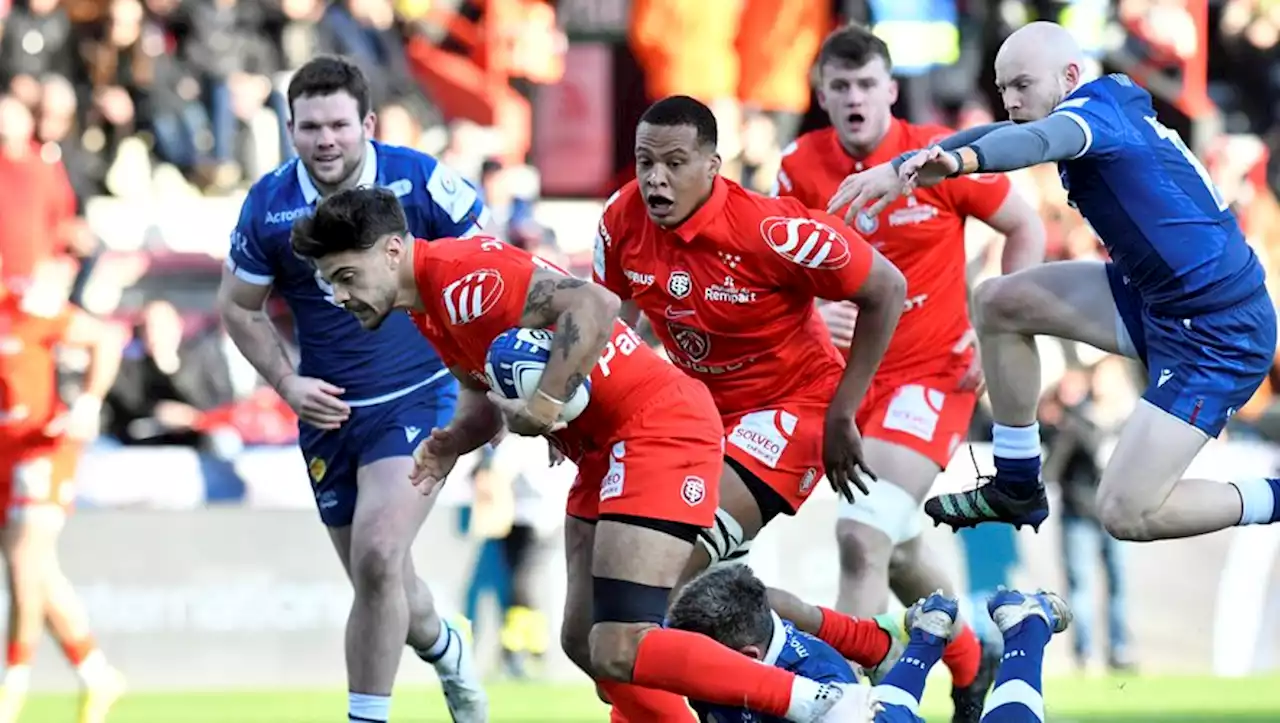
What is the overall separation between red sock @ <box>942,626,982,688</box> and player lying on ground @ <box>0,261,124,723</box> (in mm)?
4822

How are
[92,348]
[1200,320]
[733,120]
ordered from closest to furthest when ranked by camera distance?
[1200,320] < [92,348] < [733,120]

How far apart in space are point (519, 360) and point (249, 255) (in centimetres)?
233

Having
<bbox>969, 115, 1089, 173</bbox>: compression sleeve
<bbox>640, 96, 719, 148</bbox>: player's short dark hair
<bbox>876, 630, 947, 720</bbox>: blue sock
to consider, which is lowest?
<bbox>876, 630, 947, 720</bbox>: blue sock

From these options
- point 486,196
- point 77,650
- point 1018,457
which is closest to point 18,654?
point 77,650

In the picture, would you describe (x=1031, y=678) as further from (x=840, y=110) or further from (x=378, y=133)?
(x=378, y=133)

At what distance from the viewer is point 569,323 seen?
262 inches

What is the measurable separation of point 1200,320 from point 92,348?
6206 mm

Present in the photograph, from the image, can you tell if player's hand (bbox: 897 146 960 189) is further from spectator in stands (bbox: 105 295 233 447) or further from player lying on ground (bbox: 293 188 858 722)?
spectator in stands (bbox: 105 295 233 447)

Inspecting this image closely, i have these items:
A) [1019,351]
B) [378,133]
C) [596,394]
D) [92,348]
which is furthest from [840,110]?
[378,133]

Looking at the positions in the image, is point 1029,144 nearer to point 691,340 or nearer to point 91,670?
point 691,340

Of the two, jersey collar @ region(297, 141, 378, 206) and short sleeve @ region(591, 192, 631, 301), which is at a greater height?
jersey collar @ region(297, 141, 378, 206)

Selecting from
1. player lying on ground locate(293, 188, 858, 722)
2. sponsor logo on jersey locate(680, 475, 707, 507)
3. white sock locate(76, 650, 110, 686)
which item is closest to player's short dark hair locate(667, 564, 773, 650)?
player lying on ground locate(293, 188, 858, 722)

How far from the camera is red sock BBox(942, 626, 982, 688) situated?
27.5 ft

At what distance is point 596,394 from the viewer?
7.01 meters
